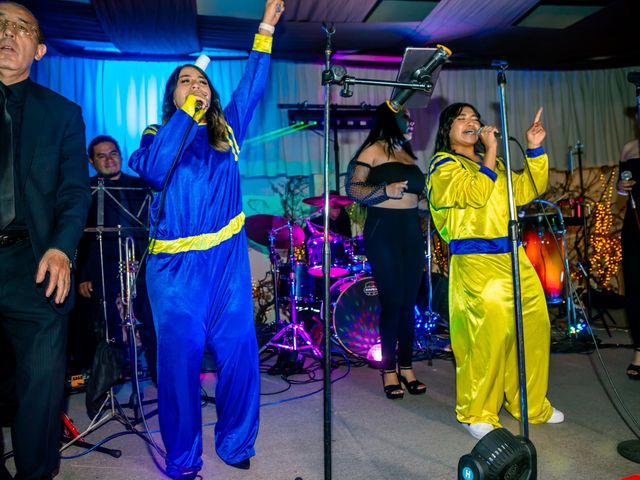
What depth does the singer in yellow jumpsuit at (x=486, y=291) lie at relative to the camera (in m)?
2.88

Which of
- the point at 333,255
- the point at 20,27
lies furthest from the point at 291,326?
the point at 20,27

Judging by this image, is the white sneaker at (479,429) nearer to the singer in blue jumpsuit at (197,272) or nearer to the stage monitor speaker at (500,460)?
the stage monitor speaker at (500,460)

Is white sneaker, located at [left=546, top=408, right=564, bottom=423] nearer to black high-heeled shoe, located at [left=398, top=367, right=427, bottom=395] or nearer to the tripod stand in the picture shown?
black high-heeled shoe, located at [left=398, top=367, right=427, bottom=395]

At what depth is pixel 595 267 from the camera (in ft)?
24.8

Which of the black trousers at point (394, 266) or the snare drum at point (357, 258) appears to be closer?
the black trousers at point (394, 266)

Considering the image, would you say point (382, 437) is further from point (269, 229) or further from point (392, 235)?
point (269, 229)

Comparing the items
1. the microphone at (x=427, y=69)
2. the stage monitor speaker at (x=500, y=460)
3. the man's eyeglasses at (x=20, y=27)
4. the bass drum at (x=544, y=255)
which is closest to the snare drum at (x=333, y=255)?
the bass drum at (x=544, y=255)

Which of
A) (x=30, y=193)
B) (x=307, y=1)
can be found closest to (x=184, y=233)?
(x=30, y=193)

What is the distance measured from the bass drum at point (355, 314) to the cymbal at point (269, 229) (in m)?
0.67

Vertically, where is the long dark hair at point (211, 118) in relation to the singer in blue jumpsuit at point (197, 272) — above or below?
above

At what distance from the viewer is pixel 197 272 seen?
8.05ft

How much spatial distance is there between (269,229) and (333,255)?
720 millimetres

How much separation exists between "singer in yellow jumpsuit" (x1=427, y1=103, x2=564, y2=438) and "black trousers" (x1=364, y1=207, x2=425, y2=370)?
0.62m

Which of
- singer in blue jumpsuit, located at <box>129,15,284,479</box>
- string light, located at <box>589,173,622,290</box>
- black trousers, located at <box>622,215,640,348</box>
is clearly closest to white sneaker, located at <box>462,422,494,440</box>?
singer in blue jumpsuit, located at <box>129,15,284,479</box>
